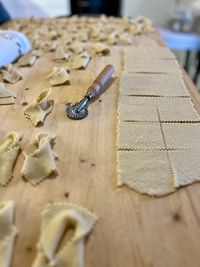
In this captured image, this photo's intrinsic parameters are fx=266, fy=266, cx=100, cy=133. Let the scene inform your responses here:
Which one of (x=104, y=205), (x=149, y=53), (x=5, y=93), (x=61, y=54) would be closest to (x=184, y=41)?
(x=149, y=53)

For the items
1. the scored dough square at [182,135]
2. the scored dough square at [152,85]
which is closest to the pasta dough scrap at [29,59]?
the scored dough square at [152,85]

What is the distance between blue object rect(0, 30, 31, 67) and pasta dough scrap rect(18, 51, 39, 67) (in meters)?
0.03

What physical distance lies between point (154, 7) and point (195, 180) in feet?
8.56

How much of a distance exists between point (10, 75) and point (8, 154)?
0.44 metres

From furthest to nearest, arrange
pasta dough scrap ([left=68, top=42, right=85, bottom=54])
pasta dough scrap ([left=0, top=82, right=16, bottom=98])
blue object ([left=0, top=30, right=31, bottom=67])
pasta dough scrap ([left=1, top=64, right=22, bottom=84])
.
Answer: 1. pasta dough scrap ([left=68, top=42, right=85, bottom=54])
2. blue object ([left=0, top=30, right=31, bottom=67])
3. pasta dough scrap ([left=1, top=64, right=22, bottom=84])
4. pasta dough scrap ([left=0, top=82, right=16, bottom=98])

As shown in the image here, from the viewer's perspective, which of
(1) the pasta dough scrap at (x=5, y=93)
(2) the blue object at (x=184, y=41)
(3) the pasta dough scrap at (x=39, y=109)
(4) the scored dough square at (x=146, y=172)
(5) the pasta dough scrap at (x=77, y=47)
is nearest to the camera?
(4) the scored dough square at (x=146, y=172)

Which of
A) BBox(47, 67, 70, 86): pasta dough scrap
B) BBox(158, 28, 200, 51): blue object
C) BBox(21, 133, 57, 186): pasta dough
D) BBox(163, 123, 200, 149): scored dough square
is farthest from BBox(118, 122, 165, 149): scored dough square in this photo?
BBox(158, 28, 200, 51): blue object

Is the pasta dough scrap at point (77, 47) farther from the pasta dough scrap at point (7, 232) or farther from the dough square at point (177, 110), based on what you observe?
the pasta dough scrap at point (7, 232)

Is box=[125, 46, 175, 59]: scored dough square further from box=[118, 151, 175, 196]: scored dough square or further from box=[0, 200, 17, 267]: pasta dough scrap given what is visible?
box=[0, 200, 17, 267]: pasta dough scrap

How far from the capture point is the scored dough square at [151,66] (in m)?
0.89

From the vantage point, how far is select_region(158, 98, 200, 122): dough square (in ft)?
2.03

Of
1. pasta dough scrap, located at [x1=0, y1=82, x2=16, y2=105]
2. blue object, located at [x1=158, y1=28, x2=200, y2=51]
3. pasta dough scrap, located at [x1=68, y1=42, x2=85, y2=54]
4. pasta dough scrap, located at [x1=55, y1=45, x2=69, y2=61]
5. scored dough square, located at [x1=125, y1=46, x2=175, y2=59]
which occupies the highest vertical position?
pasta dough scrap, located at [x1=0, y1=82, x2=16, y2=105]

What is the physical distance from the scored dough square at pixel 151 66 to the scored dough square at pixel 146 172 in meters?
0.46

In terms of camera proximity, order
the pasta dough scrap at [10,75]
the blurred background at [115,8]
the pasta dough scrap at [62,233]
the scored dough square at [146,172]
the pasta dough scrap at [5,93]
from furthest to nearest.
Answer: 1. the blurred background at [115,8]
2. the pasta dough scrap at [10,75]
3. the pasta dough scrap at [5,93]
4. the scored dough square at [146,172]
5. the pasta dough scrap at [62,233]
